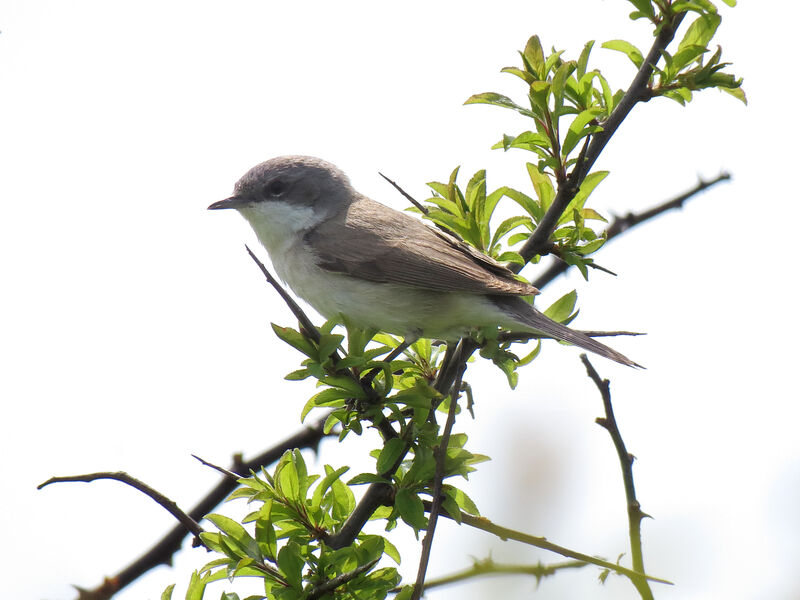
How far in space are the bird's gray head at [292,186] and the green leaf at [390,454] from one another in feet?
7.35

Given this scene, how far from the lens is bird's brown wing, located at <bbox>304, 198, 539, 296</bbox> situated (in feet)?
11.8

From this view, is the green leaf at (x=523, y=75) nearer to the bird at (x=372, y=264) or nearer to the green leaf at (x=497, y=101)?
the green leaf at (x=497, y=101)

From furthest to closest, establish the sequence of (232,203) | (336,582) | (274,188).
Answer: (274,188)
(232,203)
(336,582)

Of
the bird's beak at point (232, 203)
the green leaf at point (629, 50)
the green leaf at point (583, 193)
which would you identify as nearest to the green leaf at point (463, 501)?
the green leaf at point (583, 193)

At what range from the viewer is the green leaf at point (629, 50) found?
2574 millimetres

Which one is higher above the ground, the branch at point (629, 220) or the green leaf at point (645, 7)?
the green leaf at point (645, 7)

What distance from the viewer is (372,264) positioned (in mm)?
3988

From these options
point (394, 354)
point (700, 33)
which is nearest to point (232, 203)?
point (394, 354)

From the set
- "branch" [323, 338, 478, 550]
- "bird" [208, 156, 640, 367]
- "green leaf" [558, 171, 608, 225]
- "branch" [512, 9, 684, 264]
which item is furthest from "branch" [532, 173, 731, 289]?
"branch" [323, 338, 478, 550]

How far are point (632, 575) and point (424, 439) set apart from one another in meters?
1.04

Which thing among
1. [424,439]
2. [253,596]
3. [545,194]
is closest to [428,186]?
[545,194]

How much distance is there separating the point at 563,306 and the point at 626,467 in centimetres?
113

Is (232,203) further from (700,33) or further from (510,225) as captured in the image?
(700,33)

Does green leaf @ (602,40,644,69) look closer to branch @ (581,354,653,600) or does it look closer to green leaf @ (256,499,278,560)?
branch @ (581,354,653,600)
